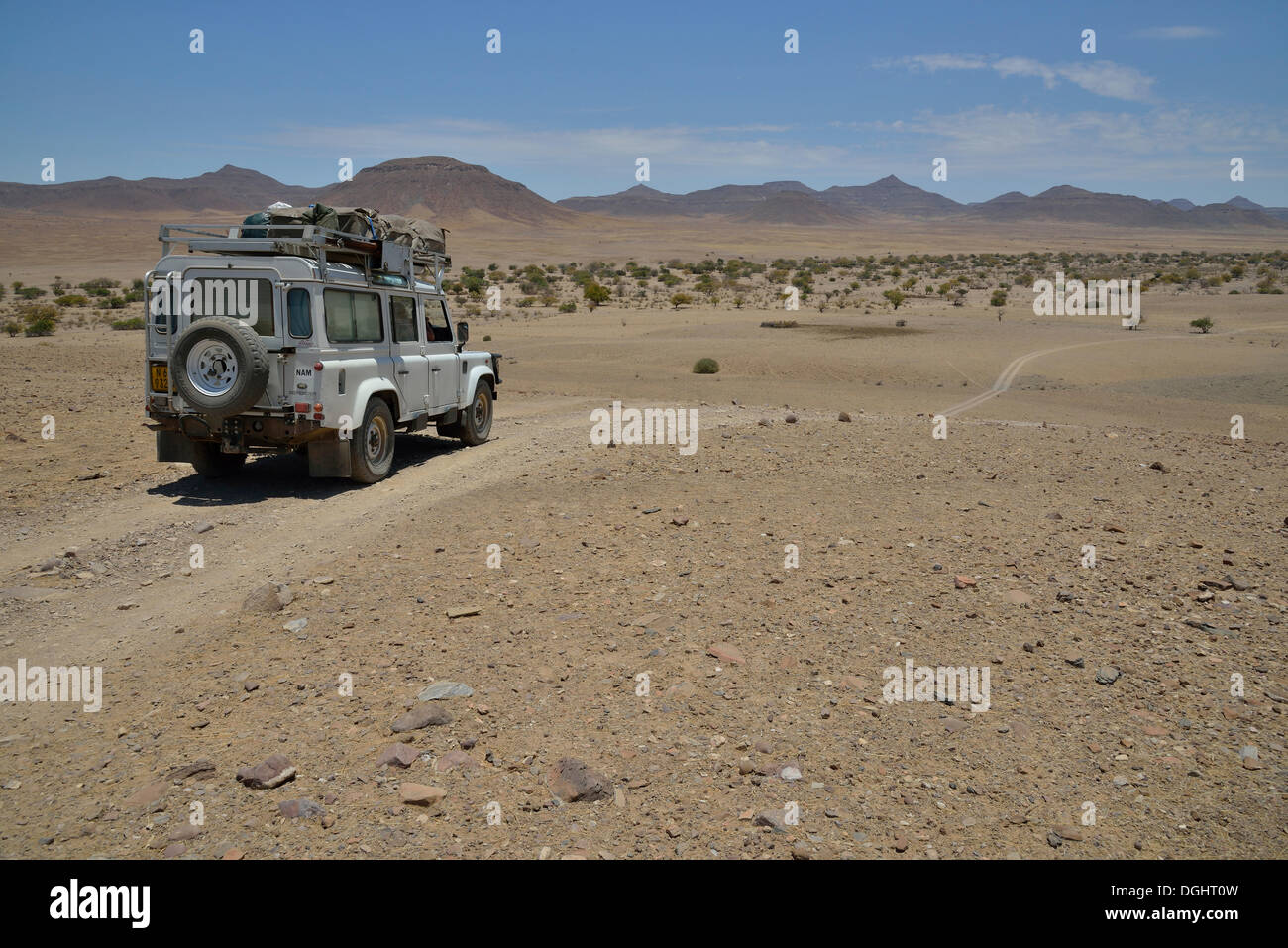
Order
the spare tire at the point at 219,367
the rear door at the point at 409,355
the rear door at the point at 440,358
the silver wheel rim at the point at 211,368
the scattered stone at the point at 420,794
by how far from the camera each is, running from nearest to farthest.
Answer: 1. the scattered stone at the point at 420,794
2. the spare tire at the point at 219,367
3. the silver wheel rim at the point at 211,368
4. the rear door at the point at 409,355
5. the rear door at the point at 440,358

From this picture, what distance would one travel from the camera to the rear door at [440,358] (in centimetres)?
1138

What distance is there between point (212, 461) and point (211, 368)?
1515 millimetres

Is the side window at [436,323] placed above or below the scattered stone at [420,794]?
above

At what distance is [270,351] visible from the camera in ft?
29.2

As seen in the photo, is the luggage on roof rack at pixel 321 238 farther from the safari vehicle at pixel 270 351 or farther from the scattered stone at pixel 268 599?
the scattered stone at pixel 268 599

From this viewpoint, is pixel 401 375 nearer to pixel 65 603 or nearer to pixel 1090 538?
pixel 65 603

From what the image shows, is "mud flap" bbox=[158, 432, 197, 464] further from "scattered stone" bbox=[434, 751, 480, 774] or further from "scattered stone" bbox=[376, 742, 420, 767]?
"scattered stone" bbox=[434, 751, 480, 774]

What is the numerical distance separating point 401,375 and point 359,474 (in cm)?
146

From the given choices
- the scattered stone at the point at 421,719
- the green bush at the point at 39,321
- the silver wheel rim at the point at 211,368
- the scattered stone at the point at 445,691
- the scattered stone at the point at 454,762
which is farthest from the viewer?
the green bush at the point at 39,321

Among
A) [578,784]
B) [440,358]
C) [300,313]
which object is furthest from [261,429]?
[578,784]

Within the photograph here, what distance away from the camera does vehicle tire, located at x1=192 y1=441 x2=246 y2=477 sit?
972 cm

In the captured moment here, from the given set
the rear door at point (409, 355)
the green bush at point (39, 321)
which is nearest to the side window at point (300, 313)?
the rear door at point (409, 355)

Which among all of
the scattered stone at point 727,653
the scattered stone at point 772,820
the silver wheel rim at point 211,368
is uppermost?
the silver wheel rim at point 211,368
